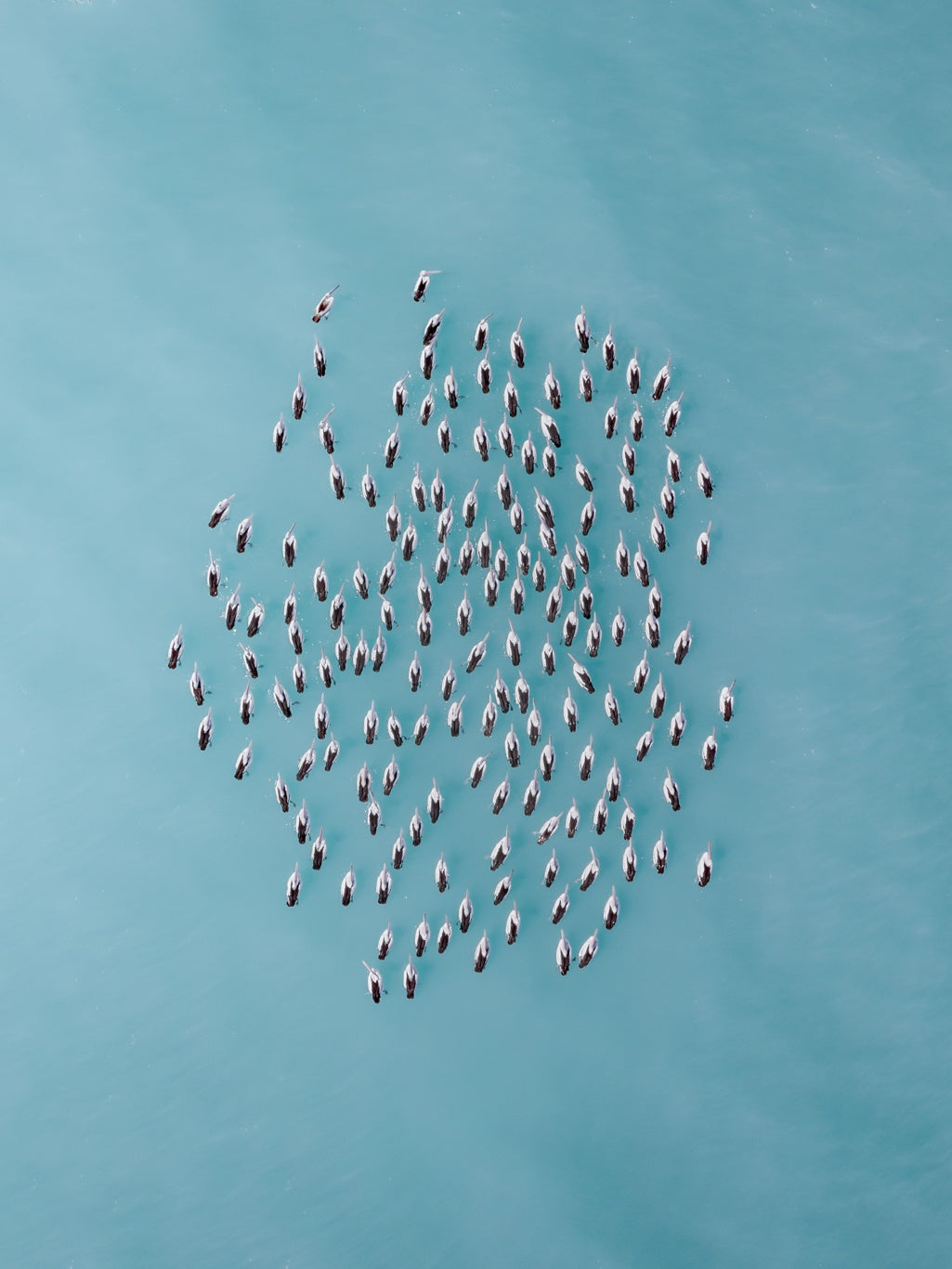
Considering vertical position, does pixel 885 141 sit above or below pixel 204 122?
above

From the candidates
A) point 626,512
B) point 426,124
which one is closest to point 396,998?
point 626,512

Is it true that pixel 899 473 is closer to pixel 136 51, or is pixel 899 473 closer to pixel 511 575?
pixel 511 575

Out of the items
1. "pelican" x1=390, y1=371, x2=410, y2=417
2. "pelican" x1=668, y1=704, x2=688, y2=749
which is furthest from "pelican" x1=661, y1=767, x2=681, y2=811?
"pelican" x1=390, y1=371, x2=410, y2=417

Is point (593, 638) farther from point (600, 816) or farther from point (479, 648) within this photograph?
point (600, 816)

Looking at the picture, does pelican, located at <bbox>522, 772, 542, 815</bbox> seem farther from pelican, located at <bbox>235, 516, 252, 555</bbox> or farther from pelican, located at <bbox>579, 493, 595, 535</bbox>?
pelican, located at <bbox>235, 516, 252, 555</bbox>

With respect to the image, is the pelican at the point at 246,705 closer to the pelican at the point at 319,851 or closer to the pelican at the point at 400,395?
the pelican at the point at 319,851

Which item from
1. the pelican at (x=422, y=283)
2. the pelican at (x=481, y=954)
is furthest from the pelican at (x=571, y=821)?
the pelican at (x=422, y=283)
